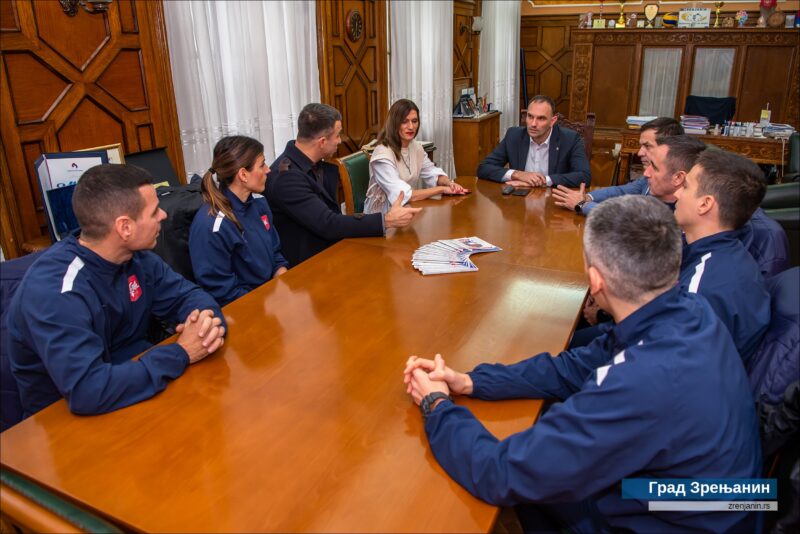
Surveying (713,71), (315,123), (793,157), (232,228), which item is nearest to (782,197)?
(793,157)

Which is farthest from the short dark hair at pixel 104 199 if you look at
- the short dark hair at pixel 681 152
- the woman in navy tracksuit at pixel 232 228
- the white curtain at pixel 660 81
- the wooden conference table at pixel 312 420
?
the white curtain at pixel 660 81

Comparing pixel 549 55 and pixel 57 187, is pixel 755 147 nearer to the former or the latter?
pixel 549 55

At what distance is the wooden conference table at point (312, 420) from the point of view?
3.44 feet

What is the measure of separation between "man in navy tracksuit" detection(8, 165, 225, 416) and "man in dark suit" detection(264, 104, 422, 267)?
0.89 m

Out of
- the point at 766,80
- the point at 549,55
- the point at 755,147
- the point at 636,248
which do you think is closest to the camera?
the point at 636,248

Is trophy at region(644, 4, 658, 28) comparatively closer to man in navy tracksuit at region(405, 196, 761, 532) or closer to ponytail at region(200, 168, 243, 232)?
ponytail at region(200, 168, 243, 232)

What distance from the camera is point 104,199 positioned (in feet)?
5.07

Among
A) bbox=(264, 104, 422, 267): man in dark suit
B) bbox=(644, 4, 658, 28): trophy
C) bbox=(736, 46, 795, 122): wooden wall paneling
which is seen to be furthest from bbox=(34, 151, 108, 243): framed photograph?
bbox=(736, 46, 795, 122): wooden wall paneling

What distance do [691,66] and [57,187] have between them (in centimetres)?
763

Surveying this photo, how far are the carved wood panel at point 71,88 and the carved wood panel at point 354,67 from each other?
Result: 1530 mm

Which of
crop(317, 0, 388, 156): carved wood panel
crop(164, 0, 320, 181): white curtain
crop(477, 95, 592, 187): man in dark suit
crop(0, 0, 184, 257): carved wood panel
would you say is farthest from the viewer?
crop(317, 0, 388, 156): carved wood panel

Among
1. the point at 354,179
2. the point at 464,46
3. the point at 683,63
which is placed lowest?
the point at 354,179

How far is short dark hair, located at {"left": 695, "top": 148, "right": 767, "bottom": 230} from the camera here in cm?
171

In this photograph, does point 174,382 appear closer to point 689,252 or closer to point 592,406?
point 592,406
